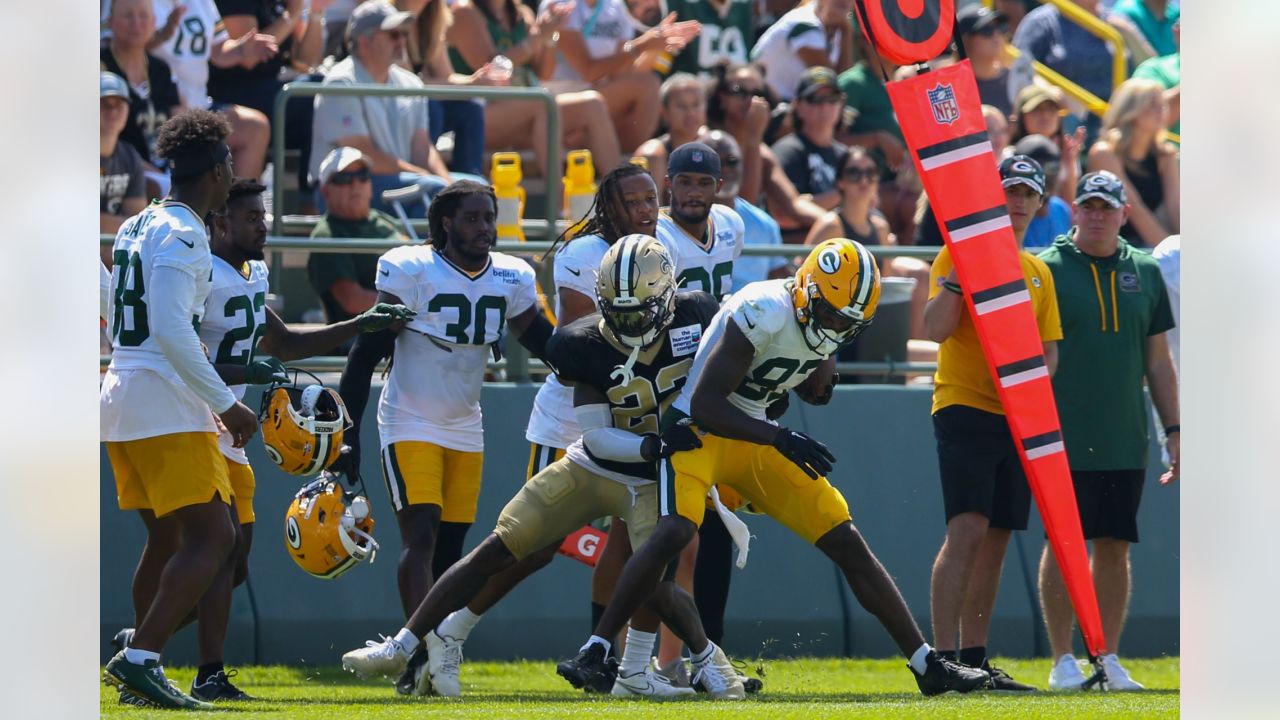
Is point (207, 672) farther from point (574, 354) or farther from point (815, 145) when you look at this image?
point (815, 145)

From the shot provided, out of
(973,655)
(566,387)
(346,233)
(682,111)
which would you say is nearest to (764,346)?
A: (566,387)

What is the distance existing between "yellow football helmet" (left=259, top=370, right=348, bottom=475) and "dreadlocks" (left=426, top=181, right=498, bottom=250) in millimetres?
859

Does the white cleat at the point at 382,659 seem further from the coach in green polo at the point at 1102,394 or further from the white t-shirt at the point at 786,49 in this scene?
the white t-shirt at the point at 786,49

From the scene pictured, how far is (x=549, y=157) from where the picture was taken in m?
9.11

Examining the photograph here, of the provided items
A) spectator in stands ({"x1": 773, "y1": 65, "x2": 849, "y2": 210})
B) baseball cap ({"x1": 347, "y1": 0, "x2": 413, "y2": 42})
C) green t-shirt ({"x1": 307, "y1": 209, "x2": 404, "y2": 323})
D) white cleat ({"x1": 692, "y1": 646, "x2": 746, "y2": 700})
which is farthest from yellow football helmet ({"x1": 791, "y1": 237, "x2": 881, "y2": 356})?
spectator in stands ({"x1": 773, "y1": 65, "x2": 849, "y2": 210})

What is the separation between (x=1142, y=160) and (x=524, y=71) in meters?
3.66

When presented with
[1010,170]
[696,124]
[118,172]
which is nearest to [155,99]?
[118,172]

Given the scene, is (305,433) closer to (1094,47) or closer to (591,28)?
(591,28)

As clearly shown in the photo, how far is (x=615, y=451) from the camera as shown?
6.54 meters

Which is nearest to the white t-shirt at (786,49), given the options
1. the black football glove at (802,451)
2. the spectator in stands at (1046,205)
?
the spectator in stands at (1046,205)

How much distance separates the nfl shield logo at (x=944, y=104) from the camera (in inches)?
284

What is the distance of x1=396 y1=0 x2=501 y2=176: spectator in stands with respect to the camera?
1033cm

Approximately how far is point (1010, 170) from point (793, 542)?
2418mm
